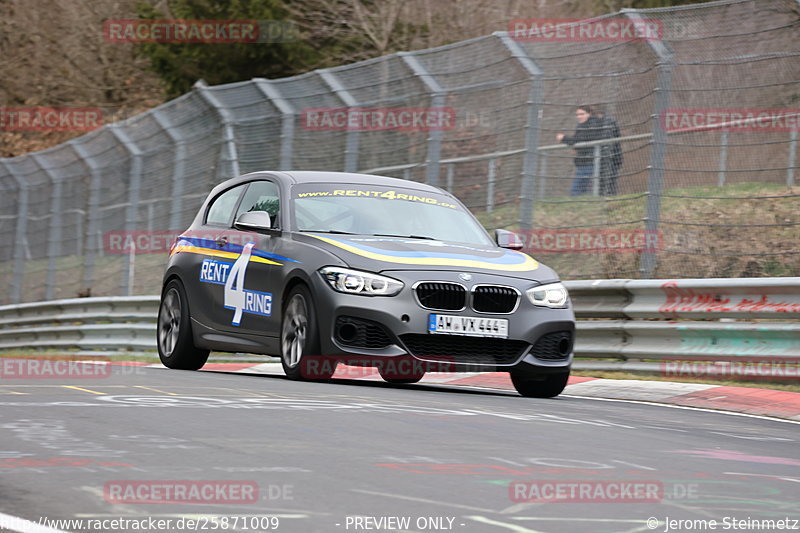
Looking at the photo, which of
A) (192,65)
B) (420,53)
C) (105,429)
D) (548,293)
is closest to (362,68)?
(420,53)

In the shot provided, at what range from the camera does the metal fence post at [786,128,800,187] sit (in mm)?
11641

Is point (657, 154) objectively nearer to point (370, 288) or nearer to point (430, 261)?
point (430, 261)

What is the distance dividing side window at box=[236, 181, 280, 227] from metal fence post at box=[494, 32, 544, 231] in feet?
10.2

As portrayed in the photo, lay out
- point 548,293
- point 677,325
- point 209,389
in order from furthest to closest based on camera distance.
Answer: point 677,325, point 548,293, point 209,389

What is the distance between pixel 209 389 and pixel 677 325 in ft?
13.8

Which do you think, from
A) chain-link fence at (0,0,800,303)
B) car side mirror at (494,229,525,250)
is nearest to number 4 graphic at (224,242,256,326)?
car side mirror at (494,229,525,250)

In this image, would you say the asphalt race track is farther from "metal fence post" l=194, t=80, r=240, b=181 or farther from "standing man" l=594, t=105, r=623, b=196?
"metal fence post" l=194, t=80, r=240, b=181

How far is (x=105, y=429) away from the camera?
22.8 feet

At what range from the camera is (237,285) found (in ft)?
36.8

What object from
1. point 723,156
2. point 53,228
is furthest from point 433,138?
point 53,228

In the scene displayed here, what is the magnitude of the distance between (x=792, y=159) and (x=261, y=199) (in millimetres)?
4247

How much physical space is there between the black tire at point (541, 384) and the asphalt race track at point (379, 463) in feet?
3.71

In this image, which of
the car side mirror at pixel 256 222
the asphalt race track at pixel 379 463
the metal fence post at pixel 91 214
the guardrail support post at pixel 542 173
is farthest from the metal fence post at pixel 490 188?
the metal fence post at pixel 91 214

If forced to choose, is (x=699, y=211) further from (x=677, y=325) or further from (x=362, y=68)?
(x=362, y=68)
